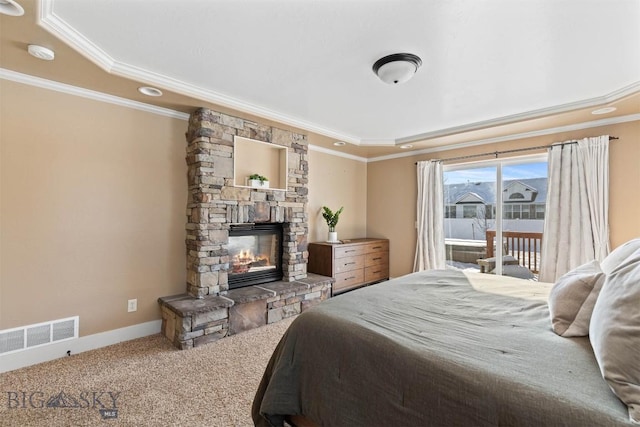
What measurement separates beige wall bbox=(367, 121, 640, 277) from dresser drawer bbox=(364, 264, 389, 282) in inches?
5.4

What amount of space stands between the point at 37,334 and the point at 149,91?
2.33 m

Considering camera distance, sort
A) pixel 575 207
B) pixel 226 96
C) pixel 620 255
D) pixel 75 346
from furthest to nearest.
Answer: pixel 575 207 < pixel 226 96 < pixel 75 346 < pixel 620 255

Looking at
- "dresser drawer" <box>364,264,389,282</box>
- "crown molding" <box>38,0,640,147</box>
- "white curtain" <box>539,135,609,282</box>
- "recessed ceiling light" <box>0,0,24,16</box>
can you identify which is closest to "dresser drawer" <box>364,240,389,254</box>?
"dresser drawer" <box>364,264,389,282</box>

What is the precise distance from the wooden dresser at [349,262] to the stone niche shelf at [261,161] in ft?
4.01

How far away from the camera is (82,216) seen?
8.59 ft

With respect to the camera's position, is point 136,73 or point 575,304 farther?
point 136,73

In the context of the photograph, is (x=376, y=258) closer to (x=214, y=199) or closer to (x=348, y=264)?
(x=348, y=264)

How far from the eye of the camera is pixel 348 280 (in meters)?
4.49

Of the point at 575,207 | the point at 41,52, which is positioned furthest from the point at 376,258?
the point at 41,52

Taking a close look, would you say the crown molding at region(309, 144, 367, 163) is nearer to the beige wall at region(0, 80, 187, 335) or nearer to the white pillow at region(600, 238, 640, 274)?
the beige wall at region(0, 80, 187, 335)

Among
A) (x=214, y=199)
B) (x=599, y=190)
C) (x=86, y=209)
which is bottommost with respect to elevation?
(x=86, y=209)

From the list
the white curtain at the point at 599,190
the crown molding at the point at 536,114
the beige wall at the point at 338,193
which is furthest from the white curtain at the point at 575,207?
the beige wall at the point at 338,193

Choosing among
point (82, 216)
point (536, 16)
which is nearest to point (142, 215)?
point (82, 216)

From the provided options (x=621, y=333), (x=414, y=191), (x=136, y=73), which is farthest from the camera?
(x=414, y=191)
